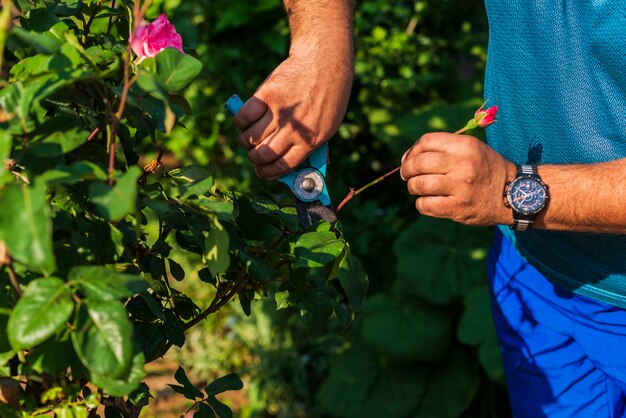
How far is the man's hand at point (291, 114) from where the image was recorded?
1445 millimetres

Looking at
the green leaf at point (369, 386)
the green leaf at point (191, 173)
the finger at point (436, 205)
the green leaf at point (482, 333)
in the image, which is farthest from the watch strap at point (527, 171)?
the green leaf at point (369, 386)

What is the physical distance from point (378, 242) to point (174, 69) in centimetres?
264

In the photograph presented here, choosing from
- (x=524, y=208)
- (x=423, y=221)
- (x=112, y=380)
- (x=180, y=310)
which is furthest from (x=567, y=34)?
(x=423, y=221)

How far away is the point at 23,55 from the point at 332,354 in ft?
8.36

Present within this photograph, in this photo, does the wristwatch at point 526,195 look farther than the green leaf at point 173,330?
Yes

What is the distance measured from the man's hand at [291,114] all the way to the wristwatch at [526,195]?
362 mm

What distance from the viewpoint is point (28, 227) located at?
782mm

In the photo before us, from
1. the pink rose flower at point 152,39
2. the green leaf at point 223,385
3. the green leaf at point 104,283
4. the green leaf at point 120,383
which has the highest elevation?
the pink rose flower at point 152,39

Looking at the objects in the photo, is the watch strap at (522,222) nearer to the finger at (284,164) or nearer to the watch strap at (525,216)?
the watch strap at (525,216)

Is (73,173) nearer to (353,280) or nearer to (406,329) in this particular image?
(353,280)

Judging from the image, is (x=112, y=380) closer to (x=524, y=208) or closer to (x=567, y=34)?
(x=524, y=208)

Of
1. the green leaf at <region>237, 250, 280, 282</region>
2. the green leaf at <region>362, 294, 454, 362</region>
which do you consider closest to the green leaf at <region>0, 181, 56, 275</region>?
the green leaf at <region>237, 250, 280, 282</region>

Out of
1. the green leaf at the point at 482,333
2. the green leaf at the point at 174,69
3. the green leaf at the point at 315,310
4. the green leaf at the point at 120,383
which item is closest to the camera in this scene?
the green leaf at the point at 120,383

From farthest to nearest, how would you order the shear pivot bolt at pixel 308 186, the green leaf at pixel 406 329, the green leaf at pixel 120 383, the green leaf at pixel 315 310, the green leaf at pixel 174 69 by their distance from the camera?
the green leaf at pixel 406 329 < the shear pivot bolt at pixel 308 186 < the green leaf at pixel 315 310 < the green leaf at pixel 174 69 < the green leaf at pixel 120 383
